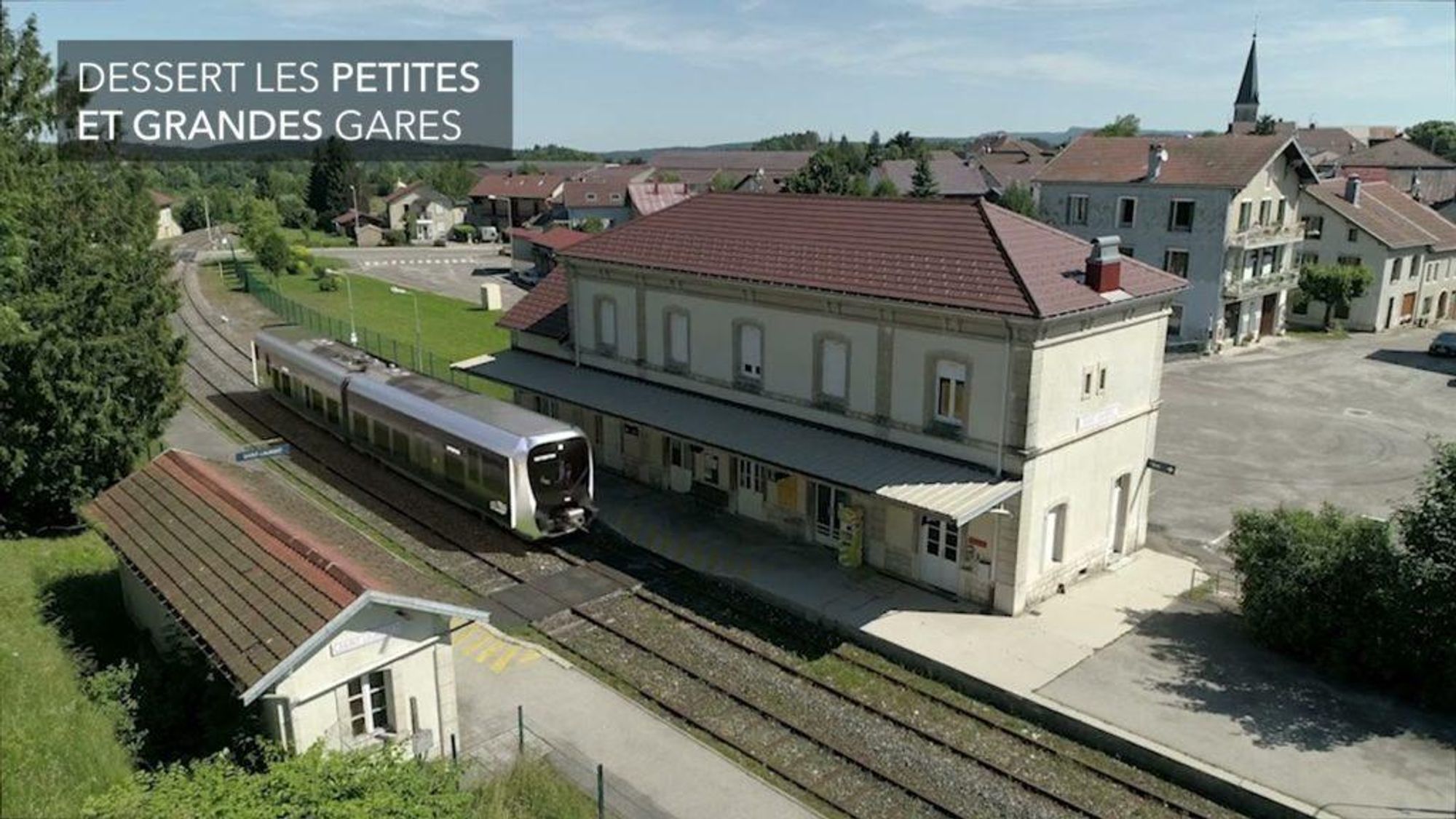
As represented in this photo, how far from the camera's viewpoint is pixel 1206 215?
161 feet

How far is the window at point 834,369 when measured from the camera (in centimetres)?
2420

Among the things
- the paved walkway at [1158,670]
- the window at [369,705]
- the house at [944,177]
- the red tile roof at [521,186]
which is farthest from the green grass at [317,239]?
the window at [369,705]

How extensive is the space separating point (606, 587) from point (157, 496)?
9.66m

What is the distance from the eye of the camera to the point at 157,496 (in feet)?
65.5

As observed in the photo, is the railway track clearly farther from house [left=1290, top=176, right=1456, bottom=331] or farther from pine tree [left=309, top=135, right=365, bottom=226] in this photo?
pine tree [left=309, top=135, right=365, bottom=226]

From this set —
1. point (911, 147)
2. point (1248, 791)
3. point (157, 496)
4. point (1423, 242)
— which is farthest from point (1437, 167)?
point (157, 496)

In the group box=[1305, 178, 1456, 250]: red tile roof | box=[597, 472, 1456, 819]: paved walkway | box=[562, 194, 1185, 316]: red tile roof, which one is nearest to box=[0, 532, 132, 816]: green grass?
box=[597, 472, 1456, 819]: paved walkway

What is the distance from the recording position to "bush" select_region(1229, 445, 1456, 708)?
17641 mm

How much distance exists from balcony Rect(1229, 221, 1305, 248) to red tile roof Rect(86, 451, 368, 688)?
154 ft

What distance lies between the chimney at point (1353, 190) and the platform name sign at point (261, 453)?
60247 mm

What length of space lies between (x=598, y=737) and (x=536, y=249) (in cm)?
6036

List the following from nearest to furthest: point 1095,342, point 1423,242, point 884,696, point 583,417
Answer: point 884,696
point 1095,342
point 583,417
point 1423,242

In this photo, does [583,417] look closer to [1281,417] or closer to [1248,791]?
[1248,791]

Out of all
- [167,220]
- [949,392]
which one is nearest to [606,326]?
[949,392]
